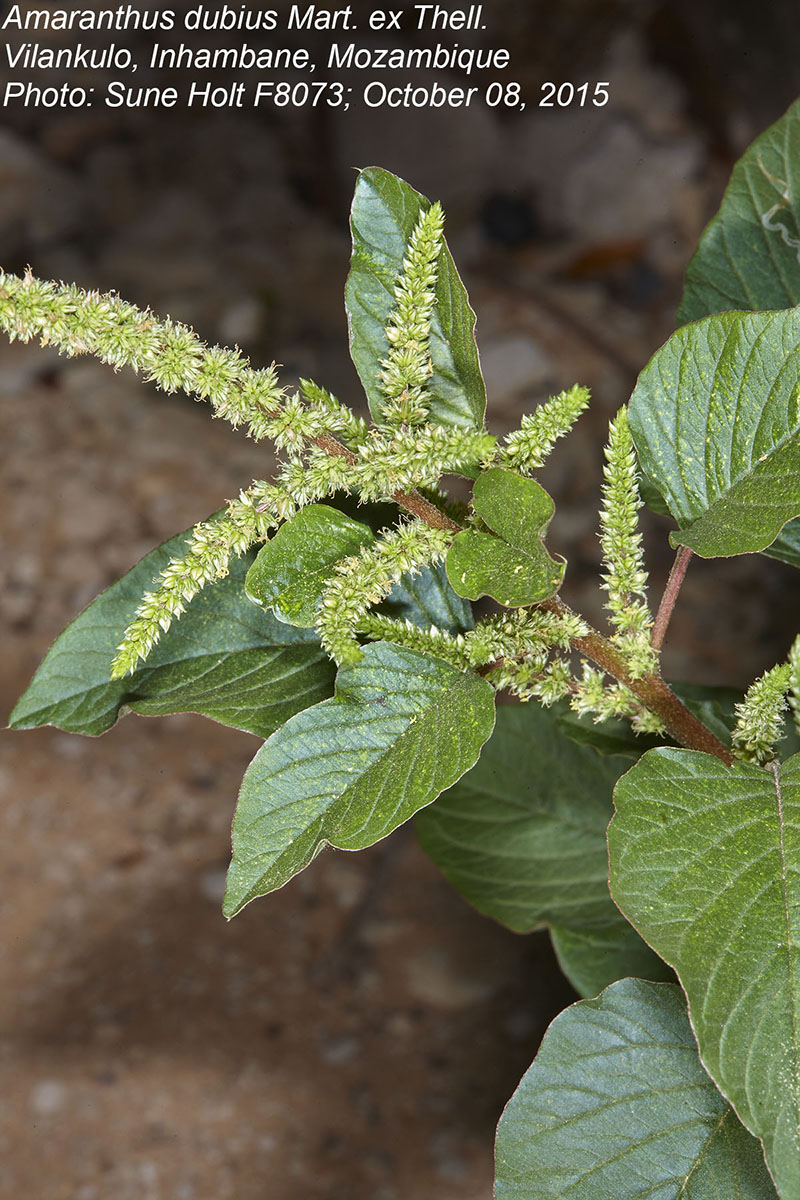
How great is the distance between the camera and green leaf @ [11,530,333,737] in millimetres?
679

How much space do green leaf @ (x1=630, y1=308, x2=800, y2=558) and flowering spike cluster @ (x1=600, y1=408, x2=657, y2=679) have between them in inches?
1.4

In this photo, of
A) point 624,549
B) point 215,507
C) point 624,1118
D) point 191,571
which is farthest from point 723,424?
point 215,507

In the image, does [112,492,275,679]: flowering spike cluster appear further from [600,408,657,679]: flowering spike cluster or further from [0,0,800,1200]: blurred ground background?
[0,0,800,1200]: blurred ground background

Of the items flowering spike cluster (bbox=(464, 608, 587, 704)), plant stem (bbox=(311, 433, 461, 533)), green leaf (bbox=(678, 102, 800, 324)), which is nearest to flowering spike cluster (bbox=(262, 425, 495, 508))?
plant stem (bbox=(311, 433, 461, 533))

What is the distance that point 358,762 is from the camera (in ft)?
1.93

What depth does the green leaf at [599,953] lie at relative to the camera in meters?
0.94

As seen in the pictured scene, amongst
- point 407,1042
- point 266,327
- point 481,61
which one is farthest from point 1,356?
point 407,1042

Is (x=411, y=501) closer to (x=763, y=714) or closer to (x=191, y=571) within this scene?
(x=191, y=571)

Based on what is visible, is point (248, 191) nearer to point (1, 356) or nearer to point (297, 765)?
point (1, 356)

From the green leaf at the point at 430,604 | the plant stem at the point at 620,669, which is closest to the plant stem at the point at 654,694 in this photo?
the plant stem at the point at 620,669

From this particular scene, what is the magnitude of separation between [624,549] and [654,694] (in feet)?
0.37

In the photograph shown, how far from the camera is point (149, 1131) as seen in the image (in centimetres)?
125

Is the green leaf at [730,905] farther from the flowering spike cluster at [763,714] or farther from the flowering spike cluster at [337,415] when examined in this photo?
the flowering spike cluster at [337,415]

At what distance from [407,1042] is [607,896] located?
0.53 m
